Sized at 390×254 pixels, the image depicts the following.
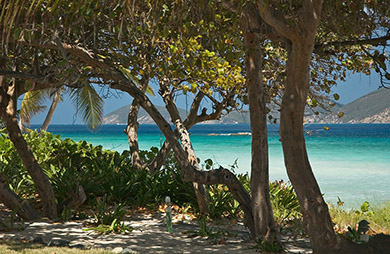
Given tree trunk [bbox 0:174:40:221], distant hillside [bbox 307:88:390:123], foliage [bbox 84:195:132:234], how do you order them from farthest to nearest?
distant hillside [bbox 307:88:390:123] → tree trunk [bbox 0:174:40:221] → foliage [bbox 84:195:132:234]

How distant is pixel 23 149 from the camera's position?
861 centimetres

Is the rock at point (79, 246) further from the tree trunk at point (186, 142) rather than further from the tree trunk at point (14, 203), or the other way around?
the tree trunk at point (186, 142)

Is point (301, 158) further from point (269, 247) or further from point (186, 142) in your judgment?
point (186, 142)

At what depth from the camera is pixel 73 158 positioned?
12031 millimetres

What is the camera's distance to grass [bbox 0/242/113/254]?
651 cm

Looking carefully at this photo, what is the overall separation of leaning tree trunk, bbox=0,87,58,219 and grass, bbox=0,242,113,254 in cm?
189

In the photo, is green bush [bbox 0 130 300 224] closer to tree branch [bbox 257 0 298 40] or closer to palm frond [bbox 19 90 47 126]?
tree branch [bbox 257 0 298 40]

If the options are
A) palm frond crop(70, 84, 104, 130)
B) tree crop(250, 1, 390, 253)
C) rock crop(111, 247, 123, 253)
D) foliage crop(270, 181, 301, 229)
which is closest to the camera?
tree crop(250, 1, 390, 253)

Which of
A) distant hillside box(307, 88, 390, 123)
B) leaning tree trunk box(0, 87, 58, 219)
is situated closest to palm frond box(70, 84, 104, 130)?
leaning tree trunk box(0, 87, 58, 219)

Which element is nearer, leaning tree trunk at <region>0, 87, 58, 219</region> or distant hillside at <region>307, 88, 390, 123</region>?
leaning tree trunk at <region>0, 87, 58, 219</region>

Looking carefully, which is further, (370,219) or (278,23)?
(370,219)

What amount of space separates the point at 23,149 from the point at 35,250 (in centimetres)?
252

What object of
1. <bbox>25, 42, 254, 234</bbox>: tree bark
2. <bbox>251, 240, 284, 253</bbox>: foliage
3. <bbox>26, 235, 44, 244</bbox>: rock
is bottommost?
<bbox>251, 240, 284, 253</bbox>: foliage

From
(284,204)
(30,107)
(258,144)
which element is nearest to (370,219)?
(284,204)
